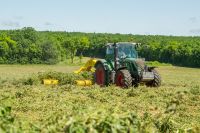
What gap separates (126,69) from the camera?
68.1 ft

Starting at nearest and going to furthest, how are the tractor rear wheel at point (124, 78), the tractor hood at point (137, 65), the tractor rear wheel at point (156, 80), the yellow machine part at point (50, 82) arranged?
the tractor rear wheel at point (124, 78) → the tractor hood at point (137, 65) → the tractor rear wheel at point (156, 80) → the yellow machine part at point (50, 82)

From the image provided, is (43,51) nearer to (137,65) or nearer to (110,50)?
(110,50)

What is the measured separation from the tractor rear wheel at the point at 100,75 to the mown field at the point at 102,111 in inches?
126

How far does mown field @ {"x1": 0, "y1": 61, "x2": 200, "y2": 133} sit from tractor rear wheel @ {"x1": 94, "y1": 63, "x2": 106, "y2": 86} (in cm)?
320

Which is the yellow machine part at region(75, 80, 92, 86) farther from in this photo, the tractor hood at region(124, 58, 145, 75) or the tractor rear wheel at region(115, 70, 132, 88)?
the tractor hood at region(124, 58, 145, 75)

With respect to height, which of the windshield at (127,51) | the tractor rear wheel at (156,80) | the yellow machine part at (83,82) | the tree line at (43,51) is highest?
the windshield at (127,51)

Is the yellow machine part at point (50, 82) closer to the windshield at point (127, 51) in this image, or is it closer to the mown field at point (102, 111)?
the mown field at point (102, 111)

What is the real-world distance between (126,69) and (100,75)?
2.35 metres

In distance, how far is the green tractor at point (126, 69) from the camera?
20531 mm

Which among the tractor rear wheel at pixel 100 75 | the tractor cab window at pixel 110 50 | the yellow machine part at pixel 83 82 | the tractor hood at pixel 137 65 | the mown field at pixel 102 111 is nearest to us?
the mown field at pixel 102 111

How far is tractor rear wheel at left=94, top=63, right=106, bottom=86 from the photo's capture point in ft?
73.1

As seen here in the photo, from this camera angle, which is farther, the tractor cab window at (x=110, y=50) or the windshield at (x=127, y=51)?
the tractor cab window at (x=110, y=50)

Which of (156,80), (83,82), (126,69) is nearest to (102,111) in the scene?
(126,69)

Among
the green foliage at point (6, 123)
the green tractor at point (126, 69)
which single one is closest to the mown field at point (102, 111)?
the green foliage at point (6, 123)
